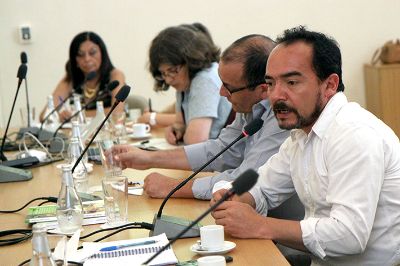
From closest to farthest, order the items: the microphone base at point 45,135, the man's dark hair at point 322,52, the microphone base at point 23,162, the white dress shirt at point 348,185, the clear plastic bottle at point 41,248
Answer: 1. the clear plastic bottle at point 41,248
2. the white dress shirt at point 348,185
3. the man's dark hair at point 322,52
4. the microphone base at point 23,162
5. the microphone base at point 45,135

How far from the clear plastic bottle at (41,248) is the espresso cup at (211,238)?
43 centimetres

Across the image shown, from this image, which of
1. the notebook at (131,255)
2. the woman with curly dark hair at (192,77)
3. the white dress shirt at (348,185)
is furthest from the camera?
the woman with curly dark hair at (192,77)

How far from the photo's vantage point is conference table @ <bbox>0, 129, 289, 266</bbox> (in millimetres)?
1677

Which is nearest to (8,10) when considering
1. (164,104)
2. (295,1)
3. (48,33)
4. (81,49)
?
(48,33)

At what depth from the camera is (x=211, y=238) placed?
1.70 meters

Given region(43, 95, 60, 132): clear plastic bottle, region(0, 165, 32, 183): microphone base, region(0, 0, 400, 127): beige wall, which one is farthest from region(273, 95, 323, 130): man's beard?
region(0, 0, 400, 127): beige wall

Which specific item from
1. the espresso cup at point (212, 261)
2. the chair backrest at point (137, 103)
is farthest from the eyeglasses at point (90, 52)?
the espresso cup at point (212, 261)

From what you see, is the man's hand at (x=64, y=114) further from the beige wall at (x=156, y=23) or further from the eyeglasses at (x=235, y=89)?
the eyeglasses at (x=235, y=89)

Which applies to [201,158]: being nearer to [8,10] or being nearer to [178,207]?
[178,207]

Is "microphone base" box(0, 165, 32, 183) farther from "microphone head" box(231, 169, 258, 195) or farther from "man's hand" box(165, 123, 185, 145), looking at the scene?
"microphone head" box(231, 169, 258, 195)

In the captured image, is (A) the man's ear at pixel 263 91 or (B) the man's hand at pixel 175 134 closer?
(A) the man's ear at pixel 263 91

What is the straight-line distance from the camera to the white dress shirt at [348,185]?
1776 mm

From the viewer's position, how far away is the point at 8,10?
19.8ft

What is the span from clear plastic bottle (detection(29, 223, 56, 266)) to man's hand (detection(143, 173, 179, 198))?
983mm
